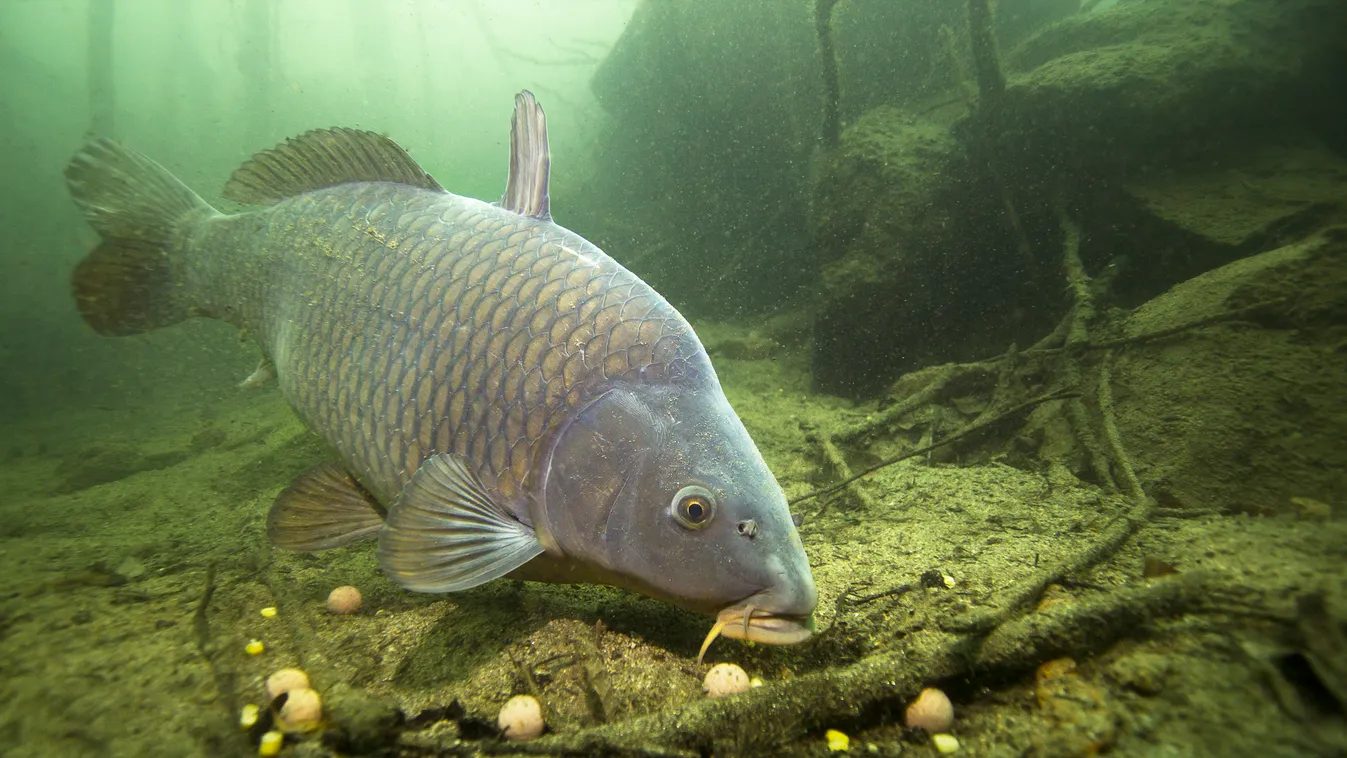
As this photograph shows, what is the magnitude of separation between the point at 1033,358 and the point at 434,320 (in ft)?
15.1

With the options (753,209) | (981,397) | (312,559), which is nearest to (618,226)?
(753,209)

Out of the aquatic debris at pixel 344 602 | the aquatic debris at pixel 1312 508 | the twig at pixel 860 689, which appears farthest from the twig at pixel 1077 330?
the aquatic debris at pixel 344 602

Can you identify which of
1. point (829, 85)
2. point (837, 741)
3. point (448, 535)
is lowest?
point (837, 741)

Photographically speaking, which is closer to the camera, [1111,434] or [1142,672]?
[1142,672]

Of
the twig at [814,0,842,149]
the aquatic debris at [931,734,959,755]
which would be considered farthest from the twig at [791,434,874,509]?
the twig at [814,0,842,149]

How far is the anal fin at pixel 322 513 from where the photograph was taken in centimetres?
225

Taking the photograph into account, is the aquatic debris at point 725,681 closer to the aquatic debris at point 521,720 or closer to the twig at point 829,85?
the aquatic debris at point 521,720

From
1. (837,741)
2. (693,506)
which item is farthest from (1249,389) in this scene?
(693,506)

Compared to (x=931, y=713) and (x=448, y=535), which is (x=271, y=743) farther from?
(x=931, y=713)

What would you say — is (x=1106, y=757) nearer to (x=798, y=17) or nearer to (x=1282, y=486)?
(x=1282, y=486)

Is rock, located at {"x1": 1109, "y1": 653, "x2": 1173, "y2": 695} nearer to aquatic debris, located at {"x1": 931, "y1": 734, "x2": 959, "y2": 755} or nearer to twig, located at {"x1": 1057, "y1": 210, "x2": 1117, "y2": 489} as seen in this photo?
aquatic debris, located at {"x1": 931, "y1": 734, "x2": 959, "y2": 755}

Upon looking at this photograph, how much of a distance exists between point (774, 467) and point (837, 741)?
110 inches

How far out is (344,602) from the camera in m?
2.17

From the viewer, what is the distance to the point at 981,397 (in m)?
4.58
